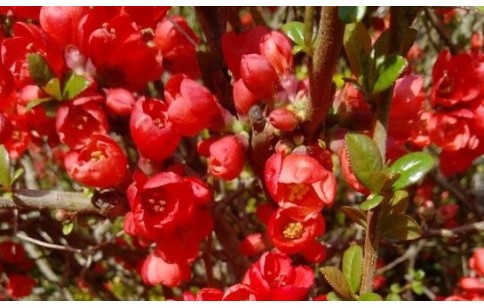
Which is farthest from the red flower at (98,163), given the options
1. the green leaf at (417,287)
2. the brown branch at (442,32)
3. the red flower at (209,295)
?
the green leaf at (417,287)

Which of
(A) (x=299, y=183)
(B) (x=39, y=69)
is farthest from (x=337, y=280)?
(B) (x=39, y=69)

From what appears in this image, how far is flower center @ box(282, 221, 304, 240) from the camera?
3.04ft

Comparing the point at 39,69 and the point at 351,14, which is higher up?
the point at 351,14

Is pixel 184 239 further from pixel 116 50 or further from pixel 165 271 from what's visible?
pixel 116 50

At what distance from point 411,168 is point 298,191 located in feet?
0.63

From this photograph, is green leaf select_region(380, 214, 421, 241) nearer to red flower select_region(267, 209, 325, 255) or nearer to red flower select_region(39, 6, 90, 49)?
red flower select_region(267, 209, 325, 255)

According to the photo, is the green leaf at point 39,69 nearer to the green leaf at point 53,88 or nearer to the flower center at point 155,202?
the green leaf at point 53,88

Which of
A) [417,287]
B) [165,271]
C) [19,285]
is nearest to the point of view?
[165,271]

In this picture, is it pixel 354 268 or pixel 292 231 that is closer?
pixel 354 268

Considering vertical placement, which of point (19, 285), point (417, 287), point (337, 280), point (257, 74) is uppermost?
point (257, 74)

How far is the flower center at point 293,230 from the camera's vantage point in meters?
0.93

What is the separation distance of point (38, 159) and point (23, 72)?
Result: 1281 millimetres

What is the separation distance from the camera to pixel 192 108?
89 cm

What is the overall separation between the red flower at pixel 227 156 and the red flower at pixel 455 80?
406 millimetres
